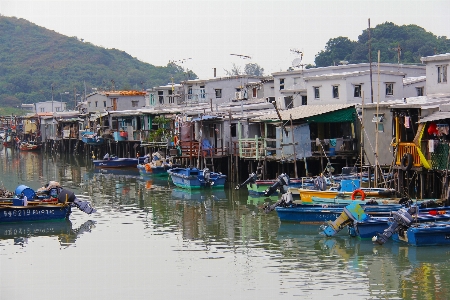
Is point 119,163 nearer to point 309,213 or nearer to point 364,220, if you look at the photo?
point 309,213

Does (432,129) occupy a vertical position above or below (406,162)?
above

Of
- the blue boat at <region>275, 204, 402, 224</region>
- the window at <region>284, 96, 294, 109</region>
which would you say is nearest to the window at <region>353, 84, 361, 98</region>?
the window at <region>284, 96, 294, 109</region>

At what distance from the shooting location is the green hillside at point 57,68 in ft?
438

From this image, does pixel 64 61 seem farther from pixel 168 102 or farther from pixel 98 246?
pixel 98 246

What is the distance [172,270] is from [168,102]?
45.0 meters

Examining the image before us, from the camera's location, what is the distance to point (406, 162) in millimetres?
30609

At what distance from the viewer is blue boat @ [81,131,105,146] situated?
65688 mm

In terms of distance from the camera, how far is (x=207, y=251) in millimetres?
25000

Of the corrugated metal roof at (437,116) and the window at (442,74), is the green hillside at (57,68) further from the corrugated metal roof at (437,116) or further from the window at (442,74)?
the corrugated metal roof at (437,116)

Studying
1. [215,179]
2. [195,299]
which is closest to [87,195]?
[215,179]

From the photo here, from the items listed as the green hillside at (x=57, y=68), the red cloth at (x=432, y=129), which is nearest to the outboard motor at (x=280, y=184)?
the red cloth at (x=432, y=129)

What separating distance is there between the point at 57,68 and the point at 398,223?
13337cm

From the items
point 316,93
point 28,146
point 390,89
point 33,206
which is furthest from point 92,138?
point 33,206

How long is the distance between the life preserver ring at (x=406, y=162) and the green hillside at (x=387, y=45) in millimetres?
51265
